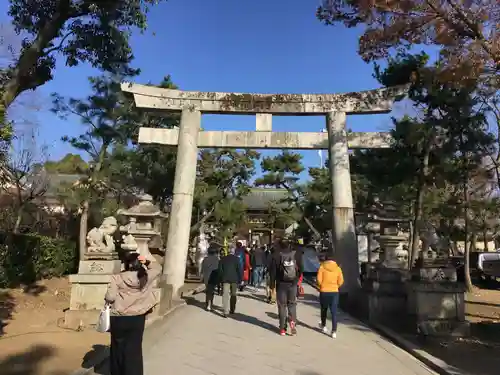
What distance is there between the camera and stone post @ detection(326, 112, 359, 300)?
12.0 metres

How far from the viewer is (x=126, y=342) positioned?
4328 millimetres

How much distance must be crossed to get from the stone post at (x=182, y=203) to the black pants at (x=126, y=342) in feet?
24.9

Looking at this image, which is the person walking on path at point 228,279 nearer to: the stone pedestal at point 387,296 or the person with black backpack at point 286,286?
the person with black backpack at point 286,286

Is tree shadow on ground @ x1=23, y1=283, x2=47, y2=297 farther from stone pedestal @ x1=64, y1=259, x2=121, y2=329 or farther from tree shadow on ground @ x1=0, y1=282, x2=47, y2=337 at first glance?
stone pedestal @ x1=64, y1=259, x2=121, y2=329

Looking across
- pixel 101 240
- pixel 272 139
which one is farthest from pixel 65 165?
pixel 101 240

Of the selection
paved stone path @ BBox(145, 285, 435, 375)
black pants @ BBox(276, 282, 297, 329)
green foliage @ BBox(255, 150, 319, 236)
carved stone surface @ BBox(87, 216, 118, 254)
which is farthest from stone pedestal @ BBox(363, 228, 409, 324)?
green foliage @ BBox(255, 150, 319, 236)

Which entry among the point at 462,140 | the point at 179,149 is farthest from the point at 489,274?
the point at 179,149

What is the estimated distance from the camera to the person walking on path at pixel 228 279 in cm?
926

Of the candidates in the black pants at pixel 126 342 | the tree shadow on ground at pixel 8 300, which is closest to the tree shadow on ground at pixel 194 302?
the tree shadow on ground at pixel 8 300

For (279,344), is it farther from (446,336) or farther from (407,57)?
(407,57)

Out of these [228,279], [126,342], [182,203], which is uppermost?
[182,203]

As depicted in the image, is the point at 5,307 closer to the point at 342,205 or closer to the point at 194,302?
A: the point at 194,302

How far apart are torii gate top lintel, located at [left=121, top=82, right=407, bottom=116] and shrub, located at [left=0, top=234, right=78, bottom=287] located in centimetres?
566

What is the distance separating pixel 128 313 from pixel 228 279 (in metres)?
5.08
